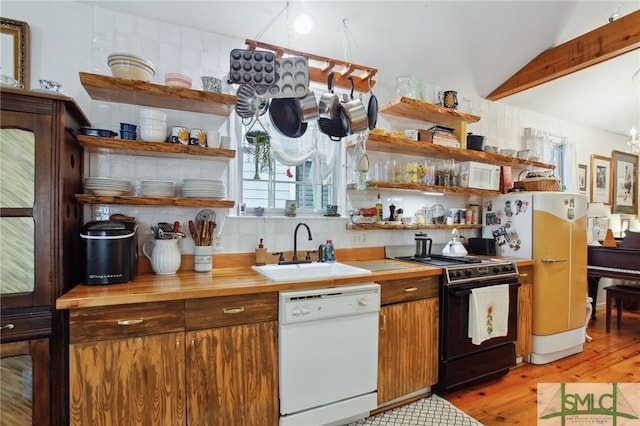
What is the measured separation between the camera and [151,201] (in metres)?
1.98

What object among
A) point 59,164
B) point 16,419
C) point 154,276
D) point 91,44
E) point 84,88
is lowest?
point 16,419

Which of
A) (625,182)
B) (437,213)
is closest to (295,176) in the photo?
(437,213)

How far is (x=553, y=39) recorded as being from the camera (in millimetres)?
3221

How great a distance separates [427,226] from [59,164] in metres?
2.73

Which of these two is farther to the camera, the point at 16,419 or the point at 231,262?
the point at 231,262

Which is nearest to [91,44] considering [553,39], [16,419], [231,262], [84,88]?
[84,88]

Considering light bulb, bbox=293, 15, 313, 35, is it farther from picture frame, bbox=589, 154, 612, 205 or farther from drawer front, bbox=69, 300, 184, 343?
picture frame, bbox=589, 154, 612, 205

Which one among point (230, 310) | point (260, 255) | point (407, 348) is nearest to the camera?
point (230, 310)

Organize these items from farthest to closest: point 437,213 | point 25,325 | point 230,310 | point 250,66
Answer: point 437,213, point 230,310, point 250,66, point 25,325

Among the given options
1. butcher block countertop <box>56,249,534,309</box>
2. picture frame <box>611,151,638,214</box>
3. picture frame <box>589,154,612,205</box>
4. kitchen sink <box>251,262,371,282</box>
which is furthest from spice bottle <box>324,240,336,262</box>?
picture frame <box>611,151,638,214</box>

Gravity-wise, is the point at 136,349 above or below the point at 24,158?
below

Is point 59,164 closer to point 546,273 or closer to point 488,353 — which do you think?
point 488,353

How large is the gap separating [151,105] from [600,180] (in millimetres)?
5914

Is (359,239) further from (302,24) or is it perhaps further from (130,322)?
(130,322)
